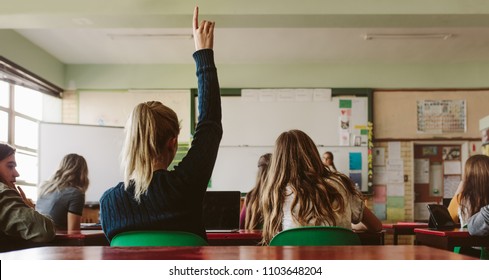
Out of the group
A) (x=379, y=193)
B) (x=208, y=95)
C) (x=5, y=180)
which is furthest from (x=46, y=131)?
(x=208, y=95)

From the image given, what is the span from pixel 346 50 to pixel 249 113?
1.65 m

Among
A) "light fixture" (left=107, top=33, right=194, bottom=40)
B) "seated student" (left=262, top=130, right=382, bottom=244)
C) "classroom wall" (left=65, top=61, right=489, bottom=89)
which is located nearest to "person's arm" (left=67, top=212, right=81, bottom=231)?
"seated student" (left=262, top=130, right=382, bottom=244)

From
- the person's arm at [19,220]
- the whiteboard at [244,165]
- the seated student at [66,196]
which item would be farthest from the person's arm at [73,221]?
the whiteboard at [244,165]

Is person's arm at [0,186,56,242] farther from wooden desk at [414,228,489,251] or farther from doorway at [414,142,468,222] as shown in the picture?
doorway at [414,142,468,222]

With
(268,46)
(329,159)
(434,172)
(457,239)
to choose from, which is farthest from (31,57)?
(434,172)

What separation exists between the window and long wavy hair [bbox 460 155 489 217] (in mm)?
4922

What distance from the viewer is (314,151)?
2482 mm

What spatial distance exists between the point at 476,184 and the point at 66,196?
2904 millimetres

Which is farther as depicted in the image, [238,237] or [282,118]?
[282,118]

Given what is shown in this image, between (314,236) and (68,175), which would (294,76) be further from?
(314,236)

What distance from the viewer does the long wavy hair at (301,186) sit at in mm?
2326

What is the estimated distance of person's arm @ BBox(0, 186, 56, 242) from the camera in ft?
9.02

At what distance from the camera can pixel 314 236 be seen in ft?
5.85
